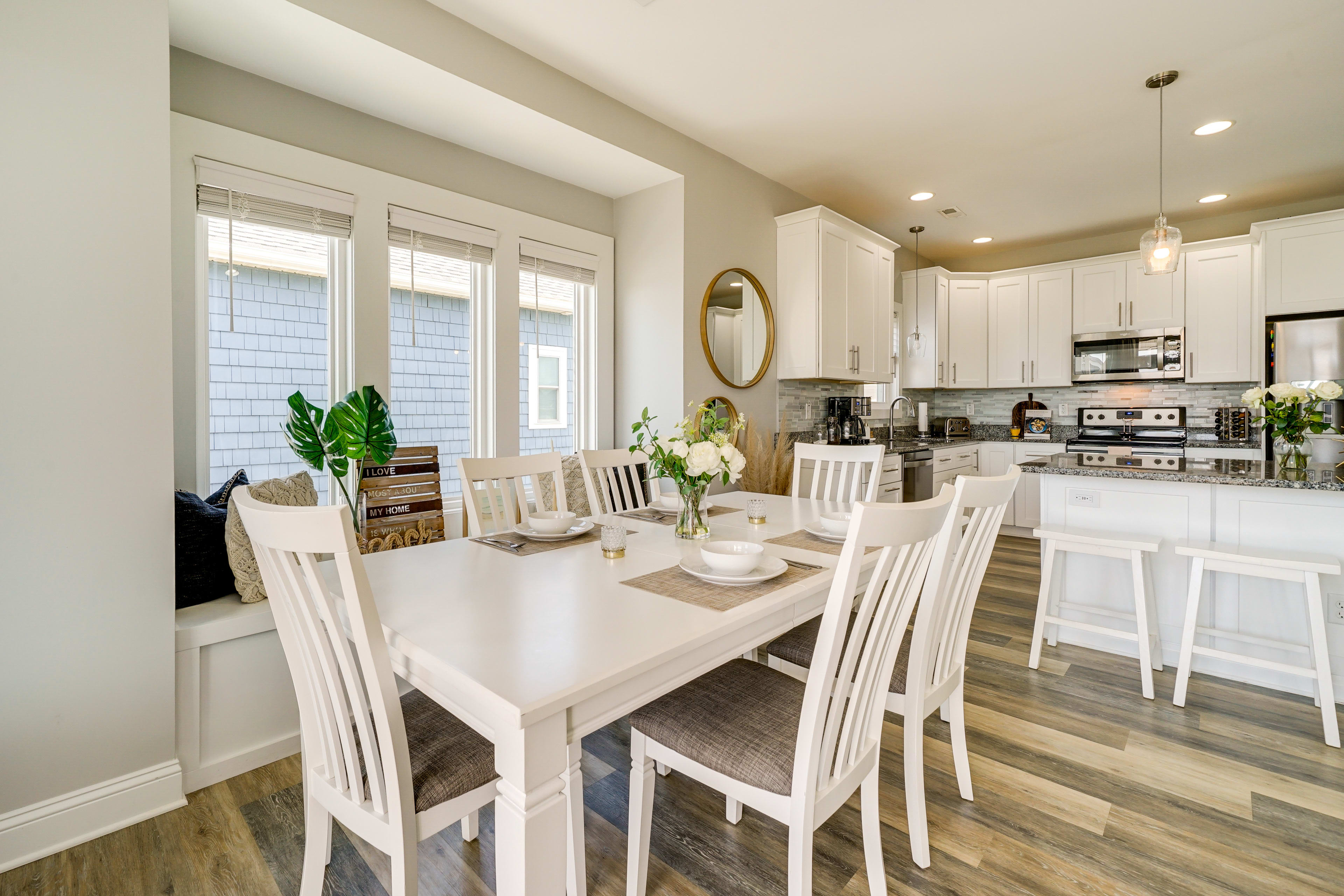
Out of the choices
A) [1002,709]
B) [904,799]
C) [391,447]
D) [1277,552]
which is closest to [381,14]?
[391,447]

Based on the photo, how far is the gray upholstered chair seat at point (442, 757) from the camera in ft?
3.59

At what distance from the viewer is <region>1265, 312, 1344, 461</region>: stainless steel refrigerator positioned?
13.1ft

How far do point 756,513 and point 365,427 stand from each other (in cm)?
156

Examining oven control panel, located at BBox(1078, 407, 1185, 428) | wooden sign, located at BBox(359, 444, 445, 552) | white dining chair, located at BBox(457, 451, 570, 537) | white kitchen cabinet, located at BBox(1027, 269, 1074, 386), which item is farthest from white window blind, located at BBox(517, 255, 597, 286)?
oven control panel, located at BBox(1078, 407, 1185, 428)

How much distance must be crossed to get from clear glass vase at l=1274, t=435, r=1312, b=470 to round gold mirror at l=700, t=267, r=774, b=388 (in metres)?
2.52

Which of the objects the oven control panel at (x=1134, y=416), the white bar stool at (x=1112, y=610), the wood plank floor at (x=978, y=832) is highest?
the oven control panel at (x=1134, y=416)

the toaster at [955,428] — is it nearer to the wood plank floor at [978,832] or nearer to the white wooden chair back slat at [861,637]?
the wood plank floor at [978,832]

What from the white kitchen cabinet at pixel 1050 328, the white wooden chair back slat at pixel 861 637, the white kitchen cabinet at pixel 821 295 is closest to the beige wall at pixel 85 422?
the white wooden chair back slat at pixel 861 637

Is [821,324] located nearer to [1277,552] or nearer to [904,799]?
[1277,552]

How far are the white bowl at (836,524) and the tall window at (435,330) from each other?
6.04ft

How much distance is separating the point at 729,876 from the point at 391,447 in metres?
1.92

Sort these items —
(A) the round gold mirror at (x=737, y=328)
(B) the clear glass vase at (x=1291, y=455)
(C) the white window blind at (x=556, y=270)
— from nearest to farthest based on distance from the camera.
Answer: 1. (B) the clear glass vase at (x=1291, y=455)
2. (C) the white window blind at (x=556, y=270)
3. (A) the round gold mirror at (x=737, y=328)

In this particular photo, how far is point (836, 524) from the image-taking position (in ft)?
6.08

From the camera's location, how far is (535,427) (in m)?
3.49
